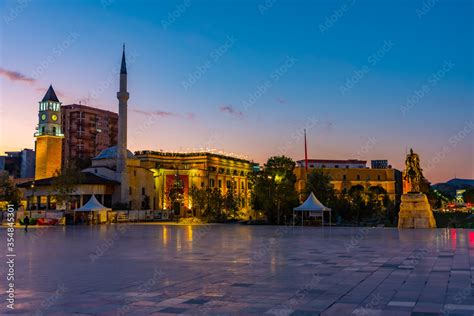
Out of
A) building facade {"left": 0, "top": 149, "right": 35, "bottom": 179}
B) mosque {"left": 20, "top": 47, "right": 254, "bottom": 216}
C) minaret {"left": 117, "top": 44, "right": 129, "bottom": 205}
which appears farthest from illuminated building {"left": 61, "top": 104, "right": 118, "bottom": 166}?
minaret {"left": 117, "top": 44, "right": 129, "bottom": 205}

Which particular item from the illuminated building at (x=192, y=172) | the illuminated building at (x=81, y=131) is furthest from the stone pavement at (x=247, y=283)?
the illuminated building at (x=81, y=131)

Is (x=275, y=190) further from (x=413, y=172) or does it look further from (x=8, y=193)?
(x=8, y=193)

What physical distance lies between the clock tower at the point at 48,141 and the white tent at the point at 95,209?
29.9 metres

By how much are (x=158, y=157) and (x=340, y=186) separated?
38626 millimetres

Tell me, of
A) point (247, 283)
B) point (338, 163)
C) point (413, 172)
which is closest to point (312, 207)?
point (413, 172)

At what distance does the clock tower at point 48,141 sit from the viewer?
242 ft

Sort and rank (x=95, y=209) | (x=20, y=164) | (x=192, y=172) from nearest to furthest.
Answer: (x=95, y=209), (x=192, y=172), (x=20, y=164)

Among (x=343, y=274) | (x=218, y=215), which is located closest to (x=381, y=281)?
(x=343, y=274)

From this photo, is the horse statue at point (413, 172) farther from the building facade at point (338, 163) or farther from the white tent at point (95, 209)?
the building facade at point (338, 163)

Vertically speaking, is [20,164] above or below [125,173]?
above

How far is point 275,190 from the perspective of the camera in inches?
1980

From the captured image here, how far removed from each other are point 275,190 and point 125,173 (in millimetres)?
24687

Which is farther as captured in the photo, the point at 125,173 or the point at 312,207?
the point at 125,173

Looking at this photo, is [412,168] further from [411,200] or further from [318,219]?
[318,219]
